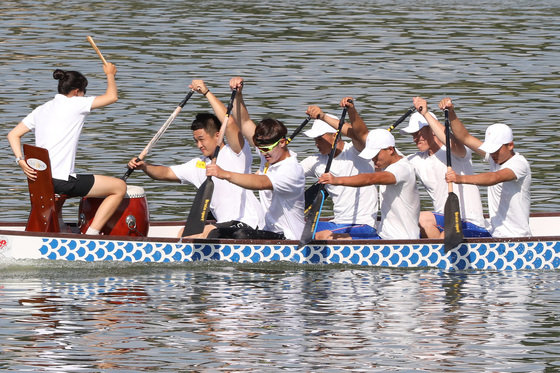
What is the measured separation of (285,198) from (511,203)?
2.42m

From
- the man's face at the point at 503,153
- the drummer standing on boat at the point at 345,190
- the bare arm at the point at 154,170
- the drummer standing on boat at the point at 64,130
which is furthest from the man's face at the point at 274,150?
the man's face at the point at 503,153

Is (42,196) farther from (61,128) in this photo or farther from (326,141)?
(326,141)

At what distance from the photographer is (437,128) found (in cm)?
1588

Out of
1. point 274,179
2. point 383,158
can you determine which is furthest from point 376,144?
point 274,179

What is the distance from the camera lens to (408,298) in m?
14.5

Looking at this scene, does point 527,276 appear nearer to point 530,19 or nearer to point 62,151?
point 62,151

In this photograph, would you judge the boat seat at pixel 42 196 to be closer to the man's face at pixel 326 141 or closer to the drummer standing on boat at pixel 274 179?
the drummer standing on boat at pixel 274 179

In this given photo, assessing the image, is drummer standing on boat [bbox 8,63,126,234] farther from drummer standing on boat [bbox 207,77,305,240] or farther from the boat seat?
drummer standing on boat [bbox 207,77,305,240]

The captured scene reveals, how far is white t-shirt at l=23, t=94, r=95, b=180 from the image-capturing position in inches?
602

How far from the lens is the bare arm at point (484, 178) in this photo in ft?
49.3

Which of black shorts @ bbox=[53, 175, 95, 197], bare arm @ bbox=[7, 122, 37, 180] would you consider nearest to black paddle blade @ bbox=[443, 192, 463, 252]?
black shorts @ bbox=[53, 175, 95, 197]

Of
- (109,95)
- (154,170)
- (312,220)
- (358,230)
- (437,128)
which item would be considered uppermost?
(109,95)

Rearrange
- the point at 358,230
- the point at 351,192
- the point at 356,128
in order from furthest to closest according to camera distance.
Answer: the point at 351,192 → the point at 358,230 → the point at 356,128

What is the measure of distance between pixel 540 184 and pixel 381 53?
653 inches
